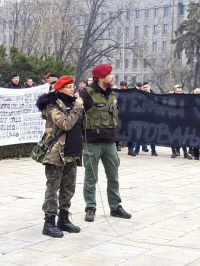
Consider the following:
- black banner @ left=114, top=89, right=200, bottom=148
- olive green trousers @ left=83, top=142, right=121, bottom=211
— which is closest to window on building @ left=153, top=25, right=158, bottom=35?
black banner @ left=114, top=89, right=200, bottom=148

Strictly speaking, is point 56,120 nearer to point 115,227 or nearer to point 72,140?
point 72,140

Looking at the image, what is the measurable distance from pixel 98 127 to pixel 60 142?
2.82 feet

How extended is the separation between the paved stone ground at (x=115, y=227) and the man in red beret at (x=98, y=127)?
1.58 feet

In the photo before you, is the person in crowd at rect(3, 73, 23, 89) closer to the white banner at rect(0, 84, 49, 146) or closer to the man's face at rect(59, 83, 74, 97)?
the white banner at rect(0, 84, 49, 146)

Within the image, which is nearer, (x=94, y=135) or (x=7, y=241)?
(x=7, y=241)

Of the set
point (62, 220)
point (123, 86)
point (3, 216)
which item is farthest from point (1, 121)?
point (62, 220)

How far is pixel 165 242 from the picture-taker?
6.25 meters

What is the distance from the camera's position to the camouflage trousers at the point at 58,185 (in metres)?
6.31

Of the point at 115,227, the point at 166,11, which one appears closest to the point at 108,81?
the point at 115,227

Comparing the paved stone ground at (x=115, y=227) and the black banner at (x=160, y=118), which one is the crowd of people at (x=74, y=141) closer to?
the paved stone ground at (x=115, y=227)

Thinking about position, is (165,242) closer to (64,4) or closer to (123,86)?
(123,86)

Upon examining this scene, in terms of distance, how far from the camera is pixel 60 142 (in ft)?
20.7

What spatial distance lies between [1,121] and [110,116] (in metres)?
6.10

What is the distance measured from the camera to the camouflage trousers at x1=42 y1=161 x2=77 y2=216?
6309mm
